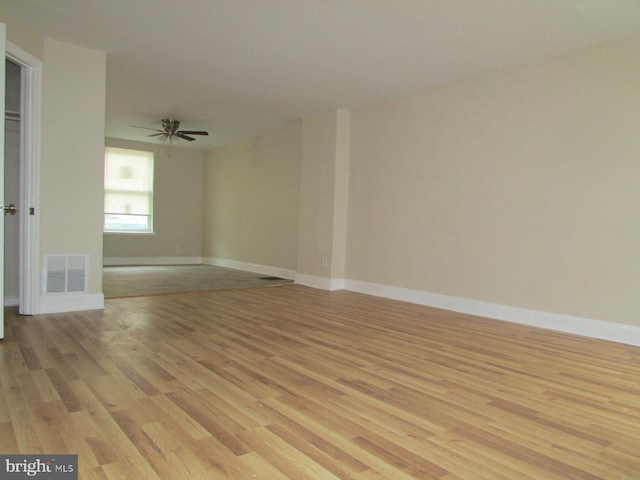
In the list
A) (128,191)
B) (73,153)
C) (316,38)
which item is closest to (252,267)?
(128,191)

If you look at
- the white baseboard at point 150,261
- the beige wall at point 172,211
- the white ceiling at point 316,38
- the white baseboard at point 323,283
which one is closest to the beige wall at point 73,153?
the white ceiling at point 316,38

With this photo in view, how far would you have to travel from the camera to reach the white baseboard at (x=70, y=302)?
376cm

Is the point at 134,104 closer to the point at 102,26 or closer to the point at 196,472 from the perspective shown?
the point at 102,26

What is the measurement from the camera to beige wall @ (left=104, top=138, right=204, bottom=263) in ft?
28.1

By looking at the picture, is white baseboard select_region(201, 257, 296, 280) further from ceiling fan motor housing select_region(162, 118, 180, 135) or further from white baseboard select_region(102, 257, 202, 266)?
ceiling fan motor housing select_region(162, 118, 180, 135)

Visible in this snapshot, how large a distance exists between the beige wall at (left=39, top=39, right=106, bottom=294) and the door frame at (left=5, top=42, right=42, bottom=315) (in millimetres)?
61

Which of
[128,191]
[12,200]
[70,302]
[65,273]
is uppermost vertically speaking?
[128,191]

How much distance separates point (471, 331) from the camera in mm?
3529

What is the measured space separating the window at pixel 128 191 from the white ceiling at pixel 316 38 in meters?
3.54

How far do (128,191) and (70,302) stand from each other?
5.13 meters

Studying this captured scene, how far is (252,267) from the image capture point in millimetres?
7871

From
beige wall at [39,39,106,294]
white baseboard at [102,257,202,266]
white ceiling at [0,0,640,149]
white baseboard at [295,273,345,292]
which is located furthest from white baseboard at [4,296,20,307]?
white baseboard at [102,257,202,266]

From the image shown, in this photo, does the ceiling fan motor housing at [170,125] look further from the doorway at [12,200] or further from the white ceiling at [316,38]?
the doorway at [12,200]

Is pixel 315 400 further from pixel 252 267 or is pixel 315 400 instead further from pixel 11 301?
pixel 252 267
